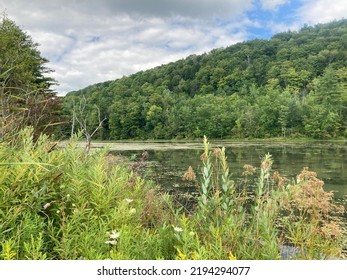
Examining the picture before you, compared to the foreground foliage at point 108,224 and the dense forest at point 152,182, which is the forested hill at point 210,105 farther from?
the foreground foliage at point 108,224

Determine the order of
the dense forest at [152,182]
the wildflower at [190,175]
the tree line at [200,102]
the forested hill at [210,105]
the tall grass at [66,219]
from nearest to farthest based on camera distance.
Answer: the tall grass at [66,219] < the dense forest at [152,182] < the wildflower at [190,175] < the tree line at [200,102] < the forested hill at [210,105]

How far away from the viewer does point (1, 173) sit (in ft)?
7.47

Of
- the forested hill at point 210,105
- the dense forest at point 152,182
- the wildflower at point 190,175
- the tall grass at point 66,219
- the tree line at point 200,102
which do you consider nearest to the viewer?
the tall grass at point 66,219

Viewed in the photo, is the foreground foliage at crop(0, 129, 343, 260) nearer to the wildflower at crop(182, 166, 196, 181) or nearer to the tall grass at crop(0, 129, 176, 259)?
the tall grass at crop(0, 129, 176, 259)

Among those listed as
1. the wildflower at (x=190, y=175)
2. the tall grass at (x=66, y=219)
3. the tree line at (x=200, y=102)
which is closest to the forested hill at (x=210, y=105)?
the tree line at (x=200, y=102)

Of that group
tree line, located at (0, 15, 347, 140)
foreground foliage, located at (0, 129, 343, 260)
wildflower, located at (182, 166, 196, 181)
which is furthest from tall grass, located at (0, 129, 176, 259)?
tree line, located at (0, 15, 347, 140)

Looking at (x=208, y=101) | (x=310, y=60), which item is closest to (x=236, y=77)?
(x=208, y=101)

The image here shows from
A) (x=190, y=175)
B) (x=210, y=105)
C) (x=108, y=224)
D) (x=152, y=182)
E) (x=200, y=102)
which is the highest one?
(x=200, y=102)

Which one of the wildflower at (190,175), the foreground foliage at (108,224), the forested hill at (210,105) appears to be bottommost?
the foreground foliage at (108,224)

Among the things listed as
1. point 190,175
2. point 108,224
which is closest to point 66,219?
point 108,224

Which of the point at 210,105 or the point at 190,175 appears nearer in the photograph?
the point at 190,175

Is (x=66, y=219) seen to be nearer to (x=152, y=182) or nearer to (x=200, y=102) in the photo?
(x=152, y=182)

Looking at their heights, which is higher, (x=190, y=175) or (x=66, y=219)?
(x=190, y=175)

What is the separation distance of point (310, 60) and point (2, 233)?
8784cm
